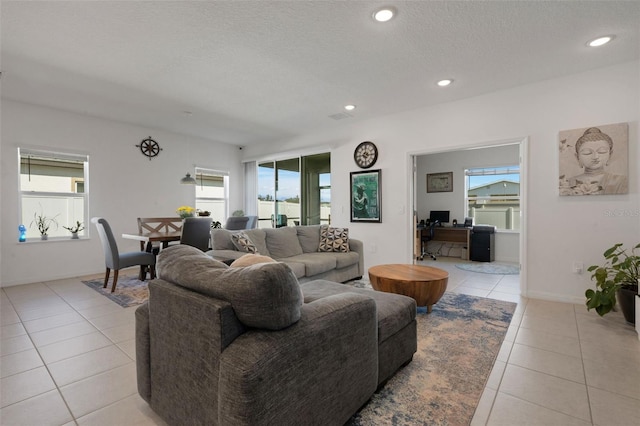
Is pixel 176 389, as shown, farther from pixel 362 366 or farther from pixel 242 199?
pixel 242 199

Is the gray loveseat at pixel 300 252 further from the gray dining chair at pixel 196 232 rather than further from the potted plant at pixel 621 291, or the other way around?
the potted plant at pixel 621 291

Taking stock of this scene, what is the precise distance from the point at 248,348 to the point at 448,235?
6580 millimetres

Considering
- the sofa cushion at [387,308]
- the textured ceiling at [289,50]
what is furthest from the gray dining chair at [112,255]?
the sofa cushion at [387,308]

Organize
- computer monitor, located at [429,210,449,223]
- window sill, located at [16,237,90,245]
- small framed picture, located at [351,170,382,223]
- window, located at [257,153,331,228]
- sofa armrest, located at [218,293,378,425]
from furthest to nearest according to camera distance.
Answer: computer monitor, located at [429,210,449,223] → window, located at [257,153,331,228] → small framed picture, located at [351,170,382,223] → window sill, located at [16,237,90,245] → sofa armrest, located at [218,293,378,425]

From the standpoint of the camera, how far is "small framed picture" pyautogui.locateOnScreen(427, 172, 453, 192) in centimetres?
A: 705

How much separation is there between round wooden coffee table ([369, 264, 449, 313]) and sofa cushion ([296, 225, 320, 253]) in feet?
5.09

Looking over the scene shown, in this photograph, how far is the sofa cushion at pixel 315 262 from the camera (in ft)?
12.1

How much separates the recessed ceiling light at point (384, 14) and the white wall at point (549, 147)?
2362mm

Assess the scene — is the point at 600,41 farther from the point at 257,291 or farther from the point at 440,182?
the point at 440,182

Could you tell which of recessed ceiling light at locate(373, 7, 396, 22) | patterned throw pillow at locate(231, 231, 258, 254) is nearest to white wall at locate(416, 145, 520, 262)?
recessed ceiling light at locate(373, 7, 396, 22)

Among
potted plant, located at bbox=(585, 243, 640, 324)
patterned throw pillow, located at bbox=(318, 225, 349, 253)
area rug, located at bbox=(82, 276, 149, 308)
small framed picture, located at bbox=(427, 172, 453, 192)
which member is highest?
small framed picture, located at bbox=(427, 172, 453, 192)

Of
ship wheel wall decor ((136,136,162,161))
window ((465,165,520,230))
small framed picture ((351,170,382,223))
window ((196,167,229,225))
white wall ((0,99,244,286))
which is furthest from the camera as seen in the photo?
window ((196,167,229,225))

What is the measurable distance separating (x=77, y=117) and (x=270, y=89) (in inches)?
137

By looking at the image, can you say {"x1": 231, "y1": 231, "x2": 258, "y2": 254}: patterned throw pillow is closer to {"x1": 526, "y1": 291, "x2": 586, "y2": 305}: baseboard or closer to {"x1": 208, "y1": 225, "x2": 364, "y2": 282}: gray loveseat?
{"x1": 208, "y1": 225, "x2": 364, "y2": 282}: gray loveseat
